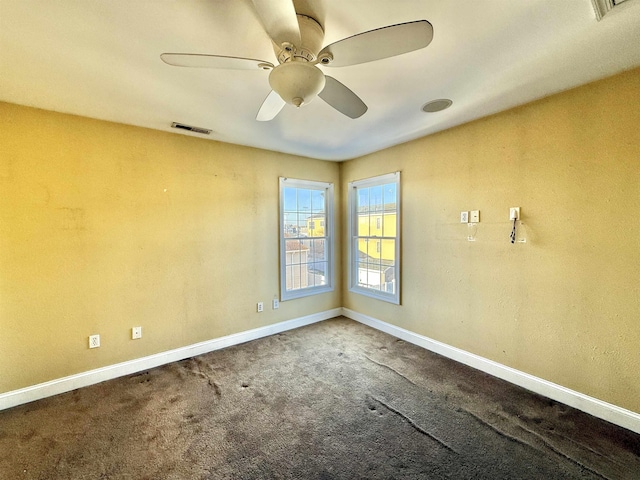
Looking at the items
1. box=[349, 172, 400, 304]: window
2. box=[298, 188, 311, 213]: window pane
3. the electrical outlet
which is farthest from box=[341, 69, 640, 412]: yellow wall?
the electrical outlet

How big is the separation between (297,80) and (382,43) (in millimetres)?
414

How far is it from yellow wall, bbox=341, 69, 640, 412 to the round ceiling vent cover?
56 centimetres

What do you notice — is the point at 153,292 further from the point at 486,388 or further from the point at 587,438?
the point at 587,438

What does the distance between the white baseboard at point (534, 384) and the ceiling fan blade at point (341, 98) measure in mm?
2604

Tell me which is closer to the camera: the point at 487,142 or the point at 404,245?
the point at 487,142

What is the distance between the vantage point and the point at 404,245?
344cm

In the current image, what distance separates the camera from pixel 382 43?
121 centimetres

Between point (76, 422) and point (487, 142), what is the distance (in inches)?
164

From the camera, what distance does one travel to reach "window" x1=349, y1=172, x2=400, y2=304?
3.62 m

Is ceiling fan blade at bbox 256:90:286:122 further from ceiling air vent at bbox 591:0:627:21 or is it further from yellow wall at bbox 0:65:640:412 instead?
ceiling air vent at bbox 591:0:627:21

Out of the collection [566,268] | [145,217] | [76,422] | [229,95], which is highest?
[229,95]

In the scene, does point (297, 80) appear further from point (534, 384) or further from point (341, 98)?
point (534, 384)

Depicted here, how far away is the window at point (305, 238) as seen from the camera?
383 cm

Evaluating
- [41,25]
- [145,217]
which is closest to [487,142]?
[41,25]
